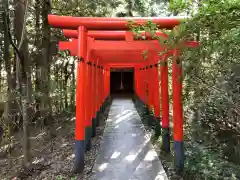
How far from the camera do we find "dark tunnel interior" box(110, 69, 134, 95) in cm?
2109

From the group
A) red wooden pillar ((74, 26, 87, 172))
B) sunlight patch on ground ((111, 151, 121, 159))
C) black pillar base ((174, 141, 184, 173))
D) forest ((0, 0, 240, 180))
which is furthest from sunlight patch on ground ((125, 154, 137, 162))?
red wooden pillar ((74, 26, 87, 172))

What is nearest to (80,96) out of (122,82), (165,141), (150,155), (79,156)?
(79,156)

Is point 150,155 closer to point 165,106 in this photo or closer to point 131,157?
point 131,157

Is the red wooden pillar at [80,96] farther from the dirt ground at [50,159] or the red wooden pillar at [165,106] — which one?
the red wooden pillar at [165,106]

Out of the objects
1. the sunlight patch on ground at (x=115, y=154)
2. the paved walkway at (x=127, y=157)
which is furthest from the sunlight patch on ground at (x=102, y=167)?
the sunlight patch on ground at (x=115, y=154)

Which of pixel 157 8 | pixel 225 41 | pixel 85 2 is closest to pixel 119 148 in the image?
pixel 225 41

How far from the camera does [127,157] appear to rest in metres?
5.38

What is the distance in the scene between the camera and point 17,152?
7.43 m

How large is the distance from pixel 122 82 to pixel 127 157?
15.9m

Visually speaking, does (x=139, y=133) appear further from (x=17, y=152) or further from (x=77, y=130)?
(x=17, y=152)

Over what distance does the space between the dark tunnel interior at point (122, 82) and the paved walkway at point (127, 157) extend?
13.0 meters

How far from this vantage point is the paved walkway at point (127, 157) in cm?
445

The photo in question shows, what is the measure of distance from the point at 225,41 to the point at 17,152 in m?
6.80

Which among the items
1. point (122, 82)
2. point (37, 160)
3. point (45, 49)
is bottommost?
point (37, 160)
